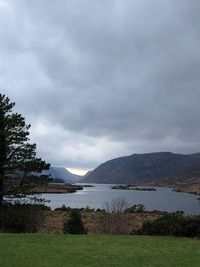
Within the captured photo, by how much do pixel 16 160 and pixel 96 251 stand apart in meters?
17.2

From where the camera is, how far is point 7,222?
85.8 feet

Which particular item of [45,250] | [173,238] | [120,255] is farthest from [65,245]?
[173,238]

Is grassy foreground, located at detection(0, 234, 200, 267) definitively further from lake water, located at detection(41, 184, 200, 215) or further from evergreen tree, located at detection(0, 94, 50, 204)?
lake water, located at detection(41, 184, 200, 215)

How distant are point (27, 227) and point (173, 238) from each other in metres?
9.30

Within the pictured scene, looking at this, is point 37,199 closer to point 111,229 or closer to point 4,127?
point 4,127

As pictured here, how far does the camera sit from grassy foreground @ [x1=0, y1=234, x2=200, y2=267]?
13328 millimetres

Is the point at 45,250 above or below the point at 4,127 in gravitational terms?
below

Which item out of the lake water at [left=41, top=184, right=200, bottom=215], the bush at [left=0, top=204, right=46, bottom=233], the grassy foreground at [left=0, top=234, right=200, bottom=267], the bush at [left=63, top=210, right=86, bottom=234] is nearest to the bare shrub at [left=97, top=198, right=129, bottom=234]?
the bush at [left=63, top=210, right=86, bottom=234]

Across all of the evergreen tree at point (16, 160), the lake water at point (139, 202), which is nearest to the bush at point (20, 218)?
the evergreen tree at point (16, 160)

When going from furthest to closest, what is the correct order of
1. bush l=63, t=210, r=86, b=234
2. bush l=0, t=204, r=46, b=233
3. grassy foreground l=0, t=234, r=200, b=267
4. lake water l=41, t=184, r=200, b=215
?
lake water l=41, t=184, r=200, b=215
bush l=0, t=204, r=46, b=233
bush l=63, t=210, r=86, b=234
grassy foreground l=0, t=234, r=200, b=267

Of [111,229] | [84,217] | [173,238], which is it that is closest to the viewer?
[173,238]

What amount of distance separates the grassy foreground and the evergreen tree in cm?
1217

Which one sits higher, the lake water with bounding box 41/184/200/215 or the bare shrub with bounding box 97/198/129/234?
the lake water with bounding box 41/184/200/215

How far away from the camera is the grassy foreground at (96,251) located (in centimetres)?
1333
